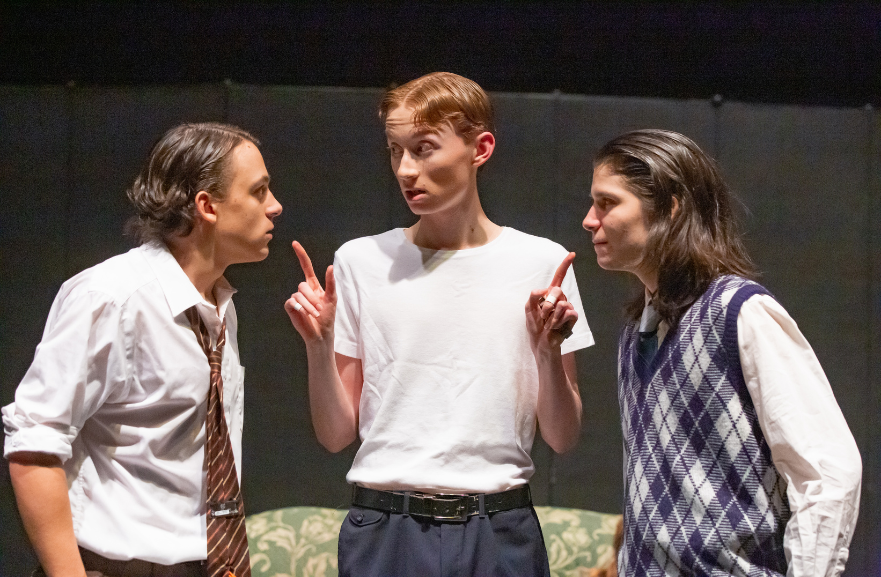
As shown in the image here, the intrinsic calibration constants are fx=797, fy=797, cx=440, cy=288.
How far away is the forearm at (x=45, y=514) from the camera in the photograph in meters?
1.37

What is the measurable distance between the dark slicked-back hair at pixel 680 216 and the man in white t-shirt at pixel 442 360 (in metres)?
0.22

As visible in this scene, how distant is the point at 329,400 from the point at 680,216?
2.77 feet

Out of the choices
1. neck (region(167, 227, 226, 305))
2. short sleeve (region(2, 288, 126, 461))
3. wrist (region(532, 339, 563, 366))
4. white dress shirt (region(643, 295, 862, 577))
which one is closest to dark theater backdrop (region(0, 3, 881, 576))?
neck (region(167, 227, 226, 305))

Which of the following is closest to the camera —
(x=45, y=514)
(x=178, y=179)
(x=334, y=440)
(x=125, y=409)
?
(x=45, y=514)

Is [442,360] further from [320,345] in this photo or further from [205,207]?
[205,207]

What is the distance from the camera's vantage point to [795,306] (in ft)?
10.5

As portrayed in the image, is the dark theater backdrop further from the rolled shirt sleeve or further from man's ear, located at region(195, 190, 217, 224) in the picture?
the rolled shirt sleeve

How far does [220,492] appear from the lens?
1.58 metres

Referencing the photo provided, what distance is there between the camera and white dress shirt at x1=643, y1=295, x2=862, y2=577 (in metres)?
1.23

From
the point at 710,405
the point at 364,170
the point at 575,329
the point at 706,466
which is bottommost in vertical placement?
the point at 706,466

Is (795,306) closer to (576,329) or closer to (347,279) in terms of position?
(576,329)

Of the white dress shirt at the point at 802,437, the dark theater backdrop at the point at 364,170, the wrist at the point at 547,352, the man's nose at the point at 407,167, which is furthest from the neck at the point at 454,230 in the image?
the dark theater backdrop at the point at 364,170

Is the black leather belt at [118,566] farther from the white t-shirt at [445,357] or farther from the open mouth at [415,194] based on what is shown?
the open mouth at [415,194]

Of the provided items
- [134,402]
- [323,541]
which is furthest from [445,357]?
[323,541]
